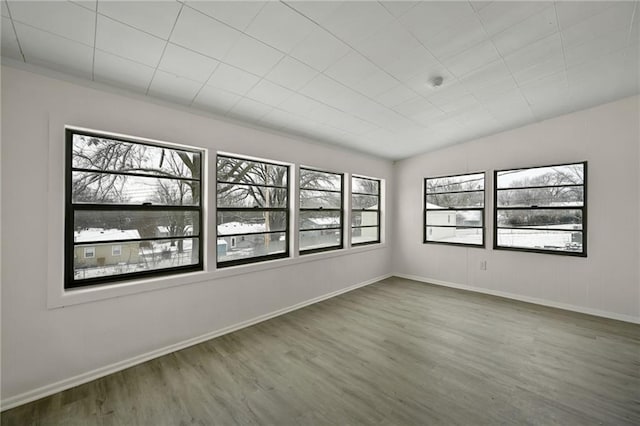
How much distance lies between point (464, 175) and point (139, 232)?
5080 millimetres

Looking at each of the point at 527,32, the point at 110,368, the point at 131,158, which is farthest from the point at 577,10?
the point at 110,368

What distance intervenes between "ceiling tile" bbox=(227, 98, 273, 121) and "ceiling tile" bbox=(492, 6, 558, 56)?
2.23 meters

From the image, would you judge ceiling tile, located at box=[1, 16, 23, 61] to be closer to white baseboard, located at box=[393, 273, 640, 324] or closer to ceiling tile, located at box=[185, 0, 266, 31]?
ceiling tile, located at box=[185, 0, 266, 31]

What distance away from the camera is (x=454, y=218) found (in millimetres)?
5039

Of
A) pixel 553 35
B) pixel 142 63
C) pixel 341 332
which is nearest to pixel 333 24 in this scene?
pixel 142 63

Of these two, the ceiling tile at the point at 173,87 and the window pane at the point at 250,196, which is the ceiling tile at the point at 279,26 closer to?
the ceiling tile at the point at 173,87

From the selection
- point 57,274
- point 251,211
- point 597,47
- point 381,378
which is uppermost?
point 597,47

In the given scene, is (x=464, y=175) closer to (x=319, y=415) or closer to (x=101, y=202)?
(x=319, y=415)

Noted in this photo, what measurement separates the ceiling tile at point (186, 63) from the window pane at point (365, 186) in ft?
10.3

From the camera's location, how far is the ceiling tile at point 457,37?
2.00 meters

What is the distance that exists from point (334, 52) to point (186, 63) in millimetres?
1213

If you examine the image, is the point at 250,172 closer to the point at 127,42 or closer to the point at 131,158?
the point at 131,158

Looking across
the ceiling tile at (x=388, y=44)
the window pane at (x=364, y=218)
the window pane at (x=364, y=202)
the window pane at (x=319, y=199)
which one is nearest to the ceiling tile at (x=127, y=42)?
the ceiling tile at (x=388, y=44)

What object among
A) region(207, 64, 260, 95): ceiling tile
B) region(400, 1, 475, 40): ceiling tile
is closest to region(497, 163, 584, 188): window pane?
region(400, 1, 475, 40): ceiling tile
